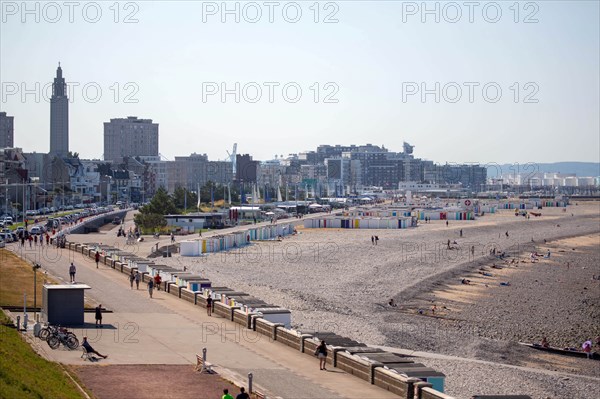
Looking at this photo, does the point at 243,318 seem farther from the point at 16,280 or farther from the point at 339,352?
the point at 16,280

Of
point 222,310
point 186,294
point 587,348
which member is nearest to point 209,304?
point 222,310

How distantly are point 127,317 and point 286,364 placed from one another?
6.98m

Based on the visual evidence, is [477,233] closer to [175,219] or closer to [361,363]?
[175,219]

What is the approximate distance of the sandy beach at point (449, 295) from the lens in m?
24.3

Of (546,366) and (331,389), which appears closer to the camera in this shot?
(331,389)

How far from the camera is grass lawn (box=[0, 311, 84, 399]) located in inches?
485

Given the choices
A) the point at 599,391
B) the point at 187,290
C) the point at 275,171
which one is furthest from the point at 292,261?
the point at 275,171

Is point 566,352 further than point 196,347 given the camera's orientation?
Yes

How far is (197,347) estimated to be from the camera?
19578 millimetres

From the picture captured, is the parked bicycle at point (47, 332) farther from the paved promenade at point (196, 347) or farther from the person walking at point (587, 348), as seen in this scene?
the person walking at point (587, 348)

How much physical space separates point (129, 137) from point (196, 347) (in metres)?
172

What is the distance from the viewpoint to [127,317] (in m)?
23.7

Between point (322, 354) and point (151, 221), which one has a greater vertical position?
point (151, 221)

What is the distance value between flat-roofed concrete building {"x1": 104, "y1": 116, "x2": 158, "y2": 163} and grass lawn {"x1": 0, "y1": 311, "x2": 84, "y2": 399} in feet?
563
